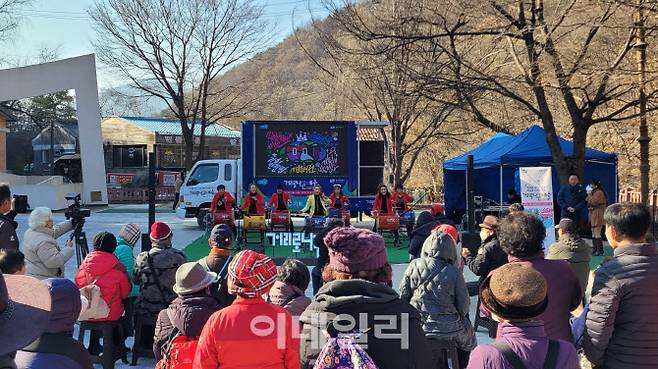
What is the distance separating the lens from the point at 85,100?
90.8 feet

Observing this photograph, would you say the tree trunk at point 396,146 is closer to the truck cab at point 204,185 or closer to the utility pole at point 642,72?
the truck cab at point 204,185

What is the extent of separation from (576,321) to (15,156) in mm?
56440

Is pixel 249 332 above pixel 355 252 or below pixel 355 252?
below

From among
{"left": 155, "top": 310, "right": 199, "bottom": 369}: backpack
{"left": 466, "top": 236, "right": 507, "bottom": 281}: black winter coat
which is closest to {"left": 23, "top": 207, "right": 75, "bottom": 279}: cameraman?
{"left": 155, "top": 310, "right": 199, "bottom": 369}: backpack

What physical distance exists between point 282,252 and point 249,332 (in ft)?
38.0

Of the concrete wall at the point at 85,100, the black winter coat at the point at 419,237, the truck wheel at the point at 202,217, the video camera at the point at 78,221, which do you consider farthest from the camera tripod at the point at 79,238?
the concrete wall at the point at 85,100

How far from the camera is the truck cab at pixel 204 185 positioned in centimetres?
1877

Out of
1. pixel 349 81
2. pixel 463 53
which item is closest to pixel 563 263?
pixel 463 53

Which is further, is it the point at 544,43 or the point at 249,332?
the point at 544,43

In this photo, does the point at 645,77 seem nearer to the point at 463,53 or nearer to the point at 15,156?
the point at 463,53

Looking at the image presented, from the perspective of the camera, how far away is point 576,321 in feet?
12.2

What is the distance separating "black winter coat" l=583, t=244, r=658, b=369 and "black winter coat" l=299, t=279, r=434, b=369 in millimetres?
1114

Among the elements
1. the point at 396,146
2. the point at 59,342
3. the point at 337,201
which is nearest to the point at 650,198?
the point at 337,201

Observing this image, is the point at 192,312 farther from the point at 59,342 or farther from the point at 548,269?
the point at 548,269
